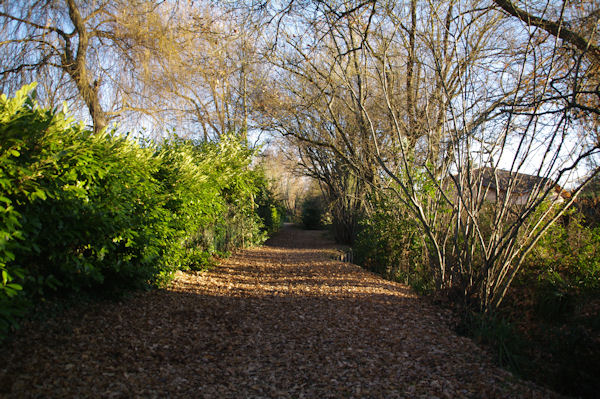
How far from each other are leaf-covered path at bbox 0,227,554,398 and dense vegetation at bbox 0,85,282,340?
1.38 feet

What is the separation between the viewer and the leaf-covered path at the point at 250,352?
114 inches

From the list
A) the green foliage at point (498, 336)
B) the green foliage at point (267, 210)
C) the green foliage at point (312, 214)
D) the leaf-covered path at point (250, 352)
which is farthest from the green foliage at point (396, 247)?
the green foliage at point (312, 214)

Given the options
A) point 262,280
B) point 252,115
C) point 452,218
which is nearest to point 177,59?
point 252,115

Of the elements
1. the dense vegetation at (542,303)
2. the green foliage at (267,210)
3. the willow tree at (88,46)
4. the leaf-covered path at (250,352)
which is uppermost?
the willow tree at (88,46)

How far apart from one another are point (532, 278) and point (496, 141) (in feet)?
6.81

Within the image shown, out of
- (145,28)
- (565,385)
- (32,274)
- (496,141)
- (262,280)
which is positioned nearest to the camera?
(565,385)

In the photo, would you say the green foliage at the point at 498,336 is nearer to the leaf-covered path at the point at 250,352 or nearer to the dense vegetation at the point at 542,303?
the dense vegetation at the point at 542,303

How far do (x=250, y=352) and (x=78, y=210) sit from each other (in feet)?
6.59

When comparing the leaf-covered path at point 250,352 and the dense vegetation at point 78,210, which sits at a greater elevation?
the dense vegetation at point 78,210

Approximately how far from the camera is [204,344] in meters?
3.82

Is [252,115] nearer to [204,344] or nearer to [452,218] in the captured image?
[452,218]

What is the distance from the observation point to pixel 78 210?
3459 millimetres

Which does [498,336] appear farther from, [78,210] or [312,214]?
[312,214]

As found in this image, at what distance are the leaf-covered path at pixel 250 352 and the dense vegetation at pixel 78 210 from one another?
420mm
